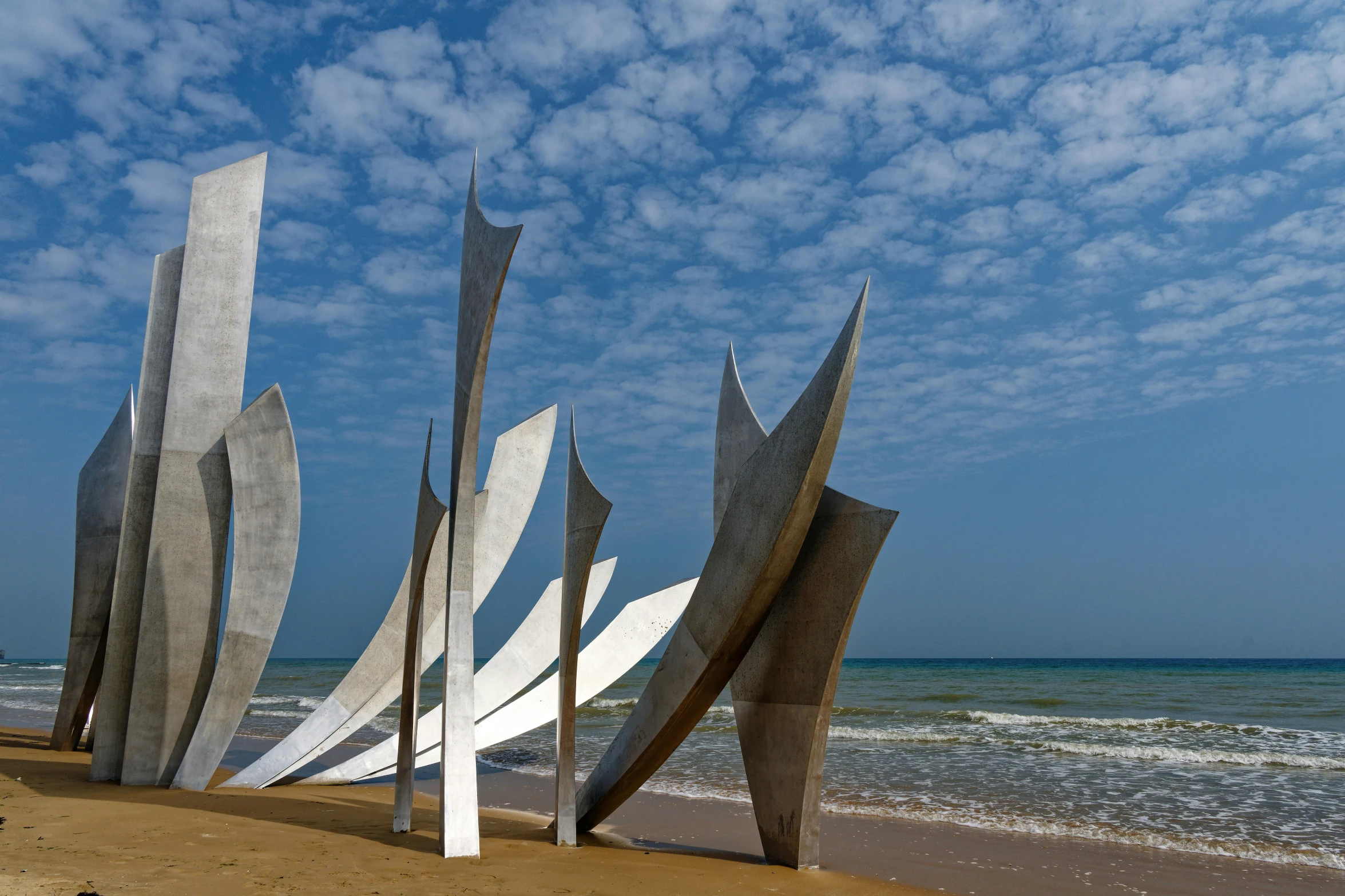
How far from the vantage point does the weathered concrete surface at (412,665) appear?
6.43 metres

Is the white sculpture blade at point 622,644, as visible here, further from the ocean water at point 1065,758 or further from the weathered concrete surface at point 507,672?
the ocean water at point 1065,758

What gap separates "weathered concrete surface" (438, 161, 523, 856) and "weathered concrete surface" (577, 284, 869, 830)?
4.21 feet

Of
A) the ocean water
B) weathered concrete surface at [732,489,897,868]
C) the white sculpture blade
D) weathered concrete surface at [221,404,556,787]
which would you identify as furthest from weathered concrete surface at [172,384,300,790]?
Answer: the ocean water

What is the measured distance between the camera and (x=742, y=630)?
19.5 ft

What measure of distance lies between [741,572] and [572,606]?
1.30 meters

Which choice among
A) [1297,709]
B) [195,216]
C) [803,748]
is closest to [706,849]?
[803,748]


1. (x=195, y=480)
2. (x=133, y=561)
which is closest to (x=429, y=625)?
(x=195, y=480)

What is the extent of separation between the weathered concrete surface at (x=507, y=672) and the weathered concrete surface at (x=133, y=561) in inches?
77.7

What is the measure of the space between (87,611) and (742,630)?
31.7 feet

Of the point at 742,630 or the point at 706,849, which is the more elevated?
the point at 742,630

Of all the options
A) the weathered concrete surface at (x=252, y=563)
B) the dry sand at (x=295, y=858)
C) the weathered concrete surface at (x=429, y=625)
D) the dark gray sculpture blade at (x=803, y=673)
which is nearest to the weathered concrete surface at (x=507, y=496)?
the weathered concrete surface at (x=429, y=625)

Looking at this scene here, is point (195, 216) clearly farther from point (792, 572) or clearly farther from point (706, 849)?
point (706, 849)

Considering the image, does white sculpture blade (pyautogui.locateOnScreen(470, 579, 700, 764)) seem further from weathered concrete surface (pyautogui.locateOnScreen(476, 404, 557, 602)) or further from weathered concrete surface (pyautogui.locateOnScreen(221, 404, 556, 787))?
weathered concrete surface (pyautogui.locateOnScreen(476, 404, 557, 602))

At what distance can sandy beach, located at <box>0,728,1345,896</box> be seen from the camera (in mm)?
5160
